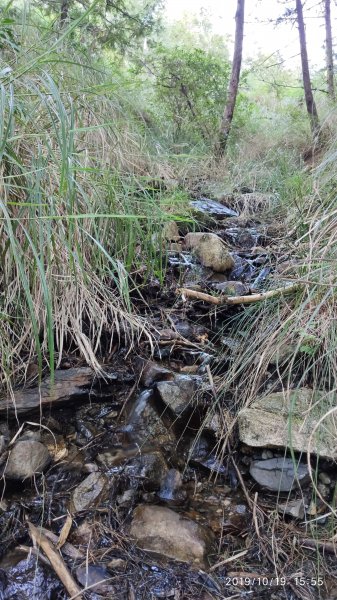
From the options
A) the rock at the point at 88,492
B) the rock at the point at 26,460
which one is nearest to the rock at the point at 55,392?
the rock at the point at 26,460

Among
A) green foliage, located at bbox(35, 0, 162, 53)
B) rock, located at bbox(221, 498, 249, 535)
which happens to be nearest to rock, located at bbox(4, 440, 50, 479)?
rock, located at bbox(221, 498, 249, 535)

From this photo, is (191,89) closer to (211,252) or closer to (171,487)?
(211,252)

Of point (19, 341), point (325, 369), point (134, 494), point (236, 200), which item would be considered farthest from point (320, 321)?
point (236, 200)

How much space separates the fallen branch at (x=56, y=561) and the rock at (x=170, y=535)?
0.23 meters

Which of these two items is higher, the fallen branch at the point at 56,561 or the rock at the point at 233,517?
the fallen branch at the point at 56,561

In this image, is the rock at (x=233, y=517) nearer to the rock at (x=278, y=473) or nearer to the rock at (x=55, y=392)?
the rock at (x=278, y=473)

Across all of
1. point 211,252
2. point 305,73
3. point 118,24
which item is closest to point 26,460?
point 211,252

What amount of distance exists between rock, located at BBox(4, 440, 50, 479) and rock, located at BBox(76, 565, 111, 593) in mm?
373

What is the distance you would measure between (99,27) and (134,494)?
5.38 m

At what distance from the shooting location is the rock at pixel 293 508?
4.47 ft

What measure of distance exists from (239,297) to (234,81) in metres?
5.15

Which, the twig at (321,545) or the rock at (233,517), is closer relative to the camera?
the twig at (321,545)

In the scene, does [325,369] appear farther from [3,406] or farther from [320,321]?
[3,406]

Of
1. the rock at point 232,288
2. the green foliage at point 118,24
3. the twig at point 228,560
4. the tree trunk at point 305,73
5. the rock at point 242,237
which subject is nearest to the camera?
the twig at point 228,560
